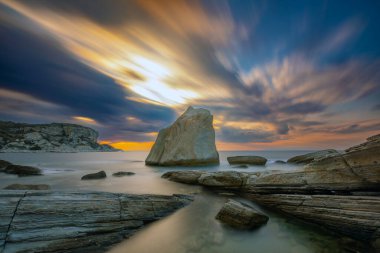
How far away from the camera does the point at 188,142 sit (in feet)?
92.8

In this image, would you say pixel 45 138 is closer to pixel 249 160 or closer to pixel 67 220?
pixel 249 160

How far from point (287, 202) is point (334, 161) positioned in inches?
91.7

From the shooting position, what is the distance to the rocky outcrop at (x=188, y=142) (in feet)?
91.2

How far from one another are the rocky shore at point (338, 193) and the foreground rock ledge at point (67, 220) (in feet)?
17.3

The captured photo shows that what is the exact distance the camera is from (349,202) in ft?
18.6

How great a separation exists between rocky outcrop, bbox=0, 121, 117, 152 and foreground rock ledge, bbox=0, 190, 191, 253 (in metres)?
160

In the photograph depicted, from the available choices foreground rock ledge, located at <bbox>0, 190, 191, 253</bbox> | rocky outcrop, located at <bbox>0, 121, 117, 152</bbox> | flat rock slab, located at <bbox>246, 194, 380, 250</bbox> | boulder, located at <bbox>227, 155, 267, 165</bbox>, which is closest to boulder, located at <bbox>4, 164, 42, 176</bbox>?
foreground rock ledge, located at <bbox>0, 190, 191, 253</bbox>

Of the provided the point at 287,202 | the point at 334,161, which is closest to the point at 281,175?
the point at 287,202

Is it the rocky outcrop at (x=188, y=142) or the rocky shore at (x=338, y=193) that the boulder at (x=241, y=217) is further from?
the rocky outcrop at (x=188, y=142)

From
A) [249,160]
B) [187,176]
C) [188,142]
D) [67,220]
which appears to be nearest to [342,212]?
[67,220]

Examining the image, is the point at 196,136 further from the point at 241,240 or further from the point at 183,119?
the point at 241,240

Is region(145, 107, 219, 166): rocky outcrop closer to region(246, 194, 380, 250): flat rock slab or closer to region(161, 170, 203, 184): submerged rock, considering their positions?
region(161, 170, 203, 184): submerged rock

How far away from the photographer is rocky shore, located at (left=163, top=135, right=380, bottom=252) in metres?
5.17

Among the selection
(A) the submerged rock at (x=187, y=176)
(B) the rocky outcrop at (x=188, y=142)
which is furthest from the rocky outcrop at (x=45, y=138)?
(A) the submerged rock at (x=187, y=176)
